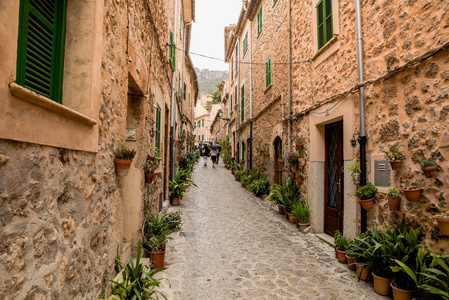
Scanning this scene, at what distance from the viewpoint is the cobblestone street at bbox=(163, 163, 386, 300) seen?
3.52m

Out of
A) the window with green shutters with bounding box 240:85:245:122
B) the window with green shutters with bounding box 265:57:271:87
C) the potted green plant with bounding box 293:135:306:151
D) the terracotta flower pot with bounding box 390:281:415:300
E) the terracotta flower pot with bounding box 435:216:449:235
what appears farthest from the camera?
the window with green shutters with bounding box 240:85:245:122

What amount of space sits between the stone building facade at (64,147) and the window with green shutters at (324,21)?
403 centimetres

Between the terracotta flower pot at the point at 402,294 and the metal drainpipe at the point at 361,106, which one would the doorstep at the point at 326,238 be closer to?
the metal drainpipe at the point at 361,106

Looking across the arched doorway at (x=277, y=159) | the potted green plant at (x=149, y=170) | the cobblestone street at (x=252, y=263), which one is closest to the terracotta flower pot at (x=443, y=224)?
the cobblestone street at (x=252, y=263)

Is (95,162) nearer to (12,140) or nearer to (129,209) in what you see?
(12,140)

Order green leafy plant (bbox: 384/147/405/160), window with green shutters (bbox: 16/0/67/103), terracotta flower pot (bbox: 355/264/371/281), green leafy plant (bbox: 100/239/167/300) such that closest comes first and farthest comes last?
window with green shutters (bbox: 16/0/67/103) → green leafy plant (bbox: 100/239/167/300) → green leafy plant (bbox: 384/147/405/160) → terracotta flower pot (bbox: 355/264/371/281)

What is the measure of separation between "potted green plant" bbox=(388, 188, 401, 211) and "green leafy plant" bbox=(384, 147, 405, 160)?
441 millimetres

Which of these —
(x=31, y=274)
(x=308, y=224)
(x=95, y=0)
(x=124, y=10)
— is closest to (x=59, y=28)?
(x=95, y=0)

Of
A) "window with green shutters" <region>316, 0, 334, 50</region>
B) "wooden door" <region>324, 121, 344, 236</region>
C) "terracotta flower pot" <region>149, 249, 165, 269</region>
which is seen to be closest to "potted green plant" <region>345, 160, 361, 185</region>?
"wooden door" <region>324, 121, 344, 236</region>

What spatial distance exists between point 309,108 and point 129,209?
4609mm

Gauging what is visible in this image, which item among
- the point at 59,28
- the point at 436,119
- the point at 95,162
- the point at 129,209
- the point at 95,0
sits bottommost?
the point at 129,209

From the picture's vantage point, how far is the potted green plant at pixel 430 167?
3076 millimetres

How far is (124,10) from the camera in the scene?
3.06 m

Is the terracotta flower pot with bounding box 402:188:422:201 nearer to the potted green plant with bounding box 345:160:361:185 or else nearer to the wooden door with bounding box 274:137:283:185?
the potted green plant with bounding box 345:160:361:185
